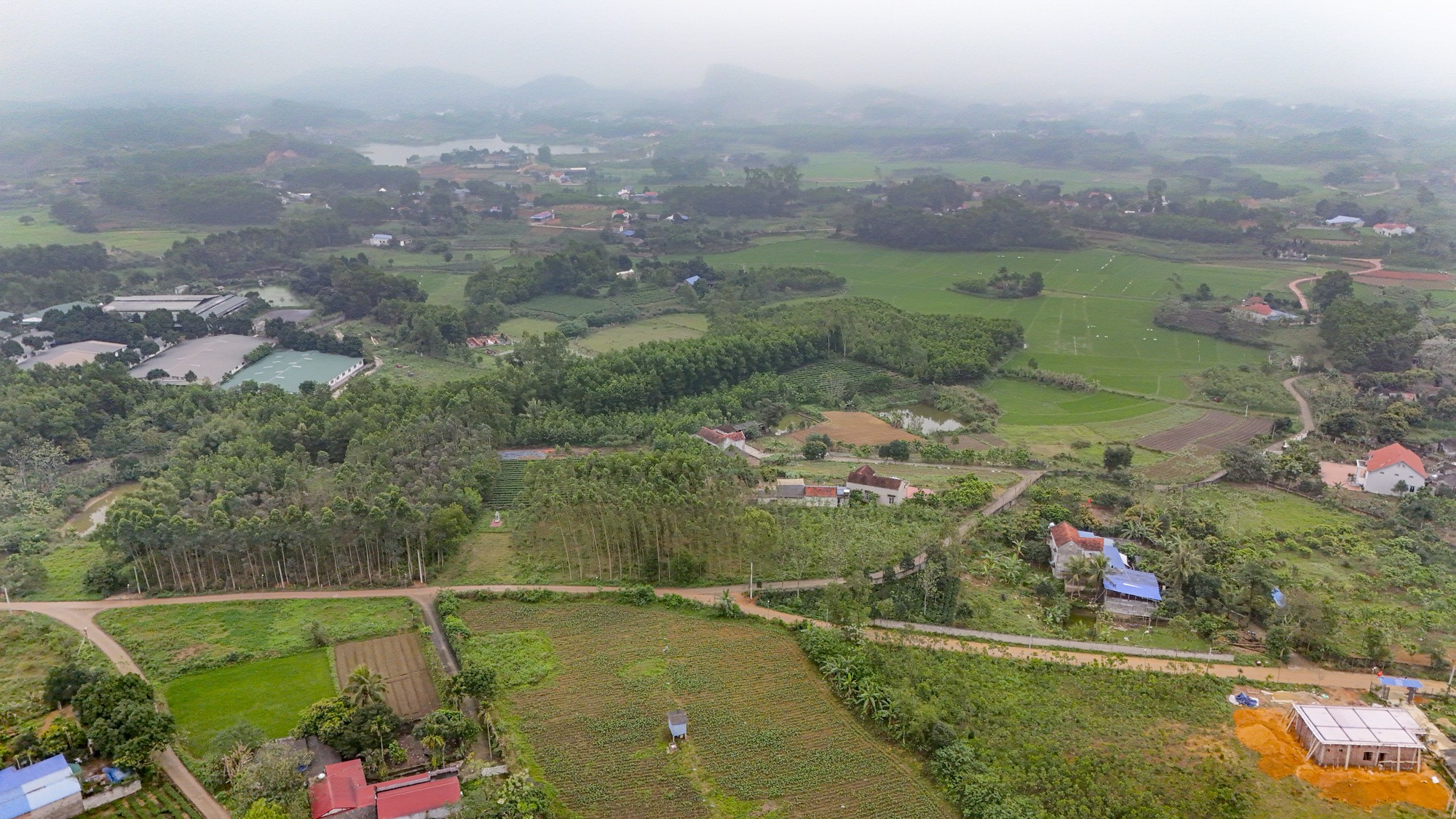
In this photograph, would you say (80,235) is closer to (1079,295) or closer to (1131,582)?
(1079,295)

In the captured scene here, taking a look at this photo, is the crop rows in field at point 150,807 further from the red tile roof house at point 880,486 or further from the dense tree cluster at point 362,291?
the dense tree cluster at point 362,291

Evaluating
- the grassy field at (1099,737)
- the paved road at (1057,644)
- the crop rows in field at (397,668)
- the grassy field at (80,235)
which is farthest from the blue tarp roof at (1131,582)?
the grassy field at (80,235)

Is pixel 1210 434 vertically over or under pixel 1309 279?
under

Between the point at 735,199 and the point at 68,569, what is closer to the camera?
the point at 68,569

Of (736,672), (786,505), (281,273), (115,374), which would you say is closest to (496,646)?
(736,672)

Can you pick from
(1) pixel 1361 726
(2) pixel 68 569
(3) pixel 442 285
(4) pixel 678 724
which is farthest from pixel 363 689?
(3) pixel 442 285

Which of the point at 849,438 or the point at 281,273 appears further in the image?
the point at 281,273

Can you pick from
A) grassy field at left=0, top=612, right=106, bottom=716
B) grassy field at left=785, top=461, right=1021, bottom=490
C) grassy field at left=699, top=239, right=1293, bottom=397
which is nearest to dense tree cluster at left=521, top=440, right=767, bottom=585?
grassy field at left=785, top=461, right=1021, bottom=490

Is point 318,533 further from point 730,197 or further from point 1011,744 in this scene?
point 730,197
